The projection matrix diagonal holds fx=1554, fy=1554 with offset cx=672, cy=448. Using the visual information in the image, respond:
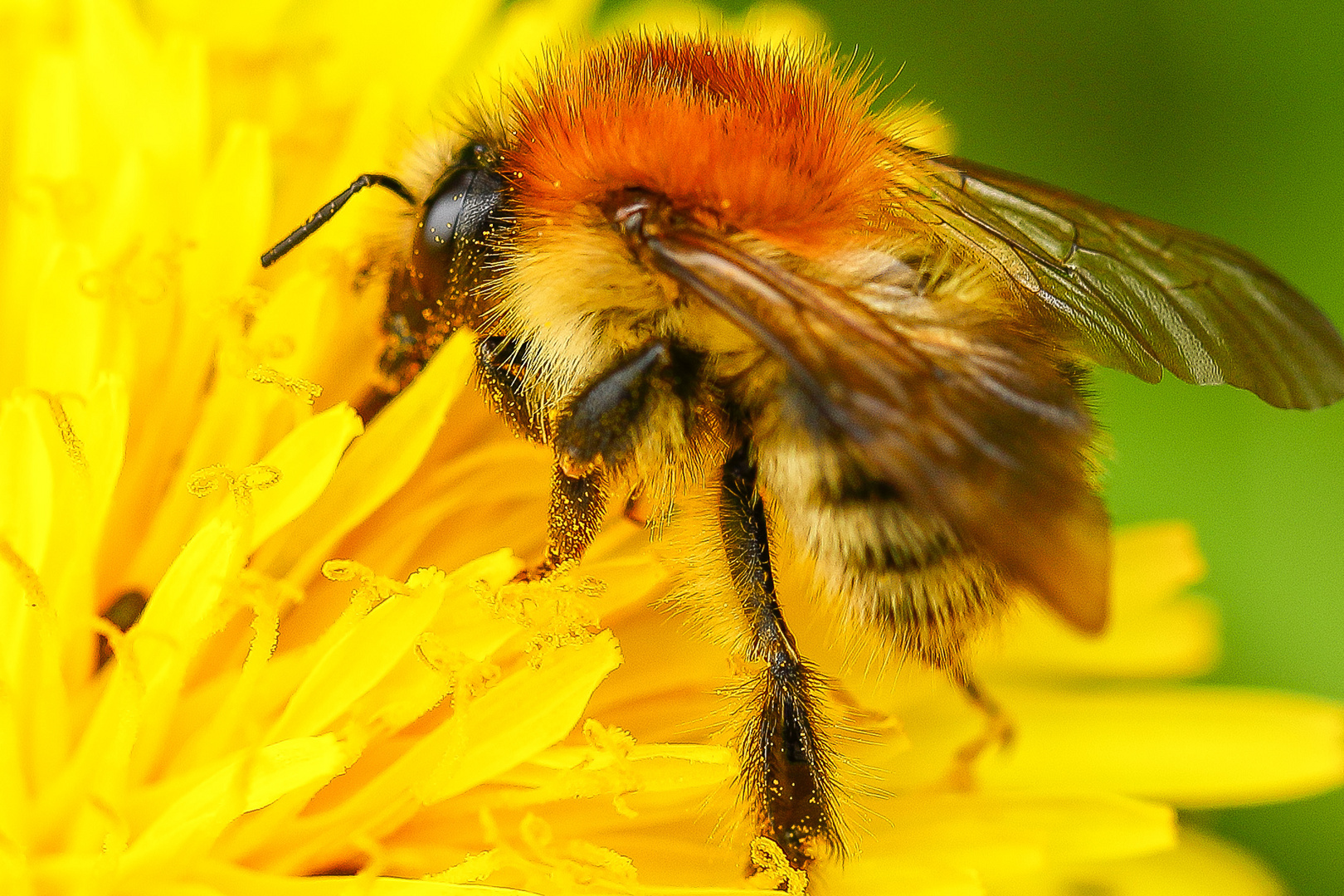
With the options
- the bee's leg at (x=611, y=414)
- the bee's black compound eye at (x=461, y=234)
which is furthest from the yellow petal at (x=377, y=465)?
the bee's leg at (x=611, y=414)

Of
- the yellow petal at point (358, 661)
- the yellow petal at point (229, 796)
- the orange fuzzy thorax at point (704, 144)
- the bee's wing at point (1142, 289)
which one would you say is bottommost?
the yellow petal at point (229, 796)

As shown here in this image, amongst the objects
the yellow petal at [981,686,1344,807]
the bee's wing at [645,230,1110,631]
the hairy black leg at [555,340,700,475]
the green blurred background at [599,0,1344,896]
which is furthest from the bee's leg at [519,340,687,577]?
the green blurred background at [599,0,1344,896]

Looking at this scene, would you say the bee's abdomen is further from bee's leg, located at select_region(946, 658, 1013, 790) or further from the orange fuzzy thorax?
bee's leg, located at select_region(946, 658, 1013, 790)

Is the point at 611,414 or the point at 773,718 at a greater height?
the point at 611,414

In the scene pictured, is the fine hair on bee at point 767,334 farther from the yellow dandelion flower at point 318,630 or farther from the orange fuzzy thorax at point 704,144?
the yellow dandelion flower at point 318,630

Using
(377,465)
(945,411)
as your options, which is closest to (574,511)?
(377,465)

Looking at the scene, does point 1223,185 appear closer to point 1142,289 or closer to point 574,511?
point 1142,289

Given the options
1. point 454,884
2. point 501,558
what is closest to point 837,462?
point 501,558
